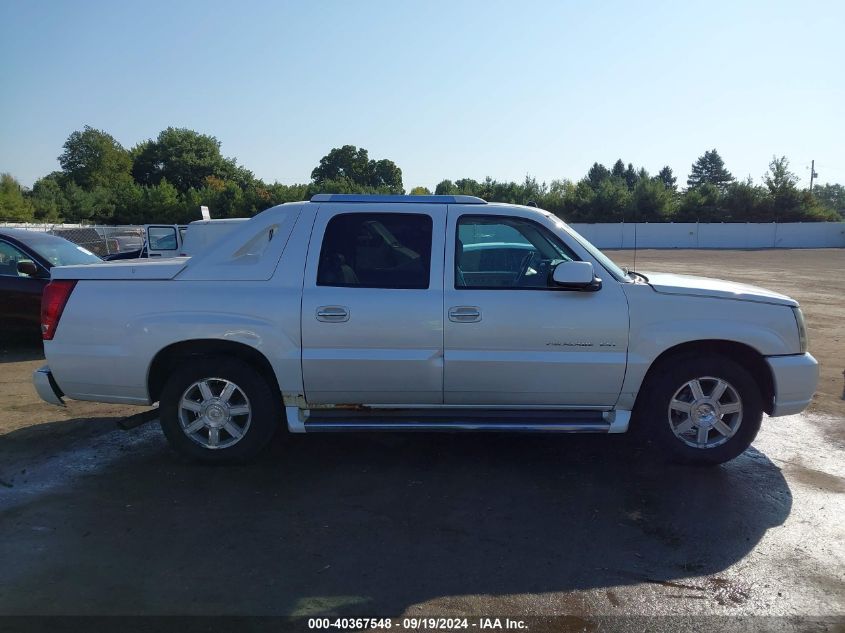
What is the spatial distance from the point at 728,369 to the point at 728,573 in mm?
1664

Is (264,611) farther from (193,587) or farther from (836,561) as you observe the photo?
(836,561)

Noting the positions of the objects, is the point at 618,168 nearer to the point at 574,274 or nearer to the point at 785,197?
the point at 785,197

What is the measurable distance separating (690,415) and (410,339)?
2.10 m

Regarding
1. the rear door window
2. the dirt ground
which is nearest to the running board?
the rear door window

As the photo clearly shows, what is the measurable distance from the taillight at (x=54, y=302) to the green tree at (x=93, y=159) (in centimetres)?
7723

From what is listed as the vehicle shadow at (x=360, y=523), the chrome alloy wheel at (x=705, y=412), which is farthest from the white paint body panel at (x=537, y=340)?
the vehicle shadow at (x=360, y=523)

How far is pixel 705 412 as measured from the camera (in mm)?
4918

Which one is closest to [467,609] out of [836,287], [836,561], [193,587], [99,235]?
[193,587]

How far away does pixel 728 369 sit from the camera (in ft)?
16.0

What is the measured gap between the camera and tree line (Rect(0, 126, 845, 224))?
164ft

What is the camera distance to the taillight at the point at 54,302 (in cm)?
489

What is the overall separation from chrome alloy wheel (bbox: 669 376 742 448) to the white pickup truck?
0.03 feet

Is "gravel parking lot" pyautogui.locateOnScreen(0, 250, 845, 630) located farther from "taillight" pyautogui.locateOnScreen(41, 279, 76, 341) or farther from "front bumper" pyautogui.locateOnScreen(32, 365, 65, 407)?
"taillight" pyautogui.locateOnScreen(41, 279, 76, 341)

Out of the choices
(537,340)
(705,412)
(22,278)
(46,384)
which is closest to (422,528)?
(537,340)
